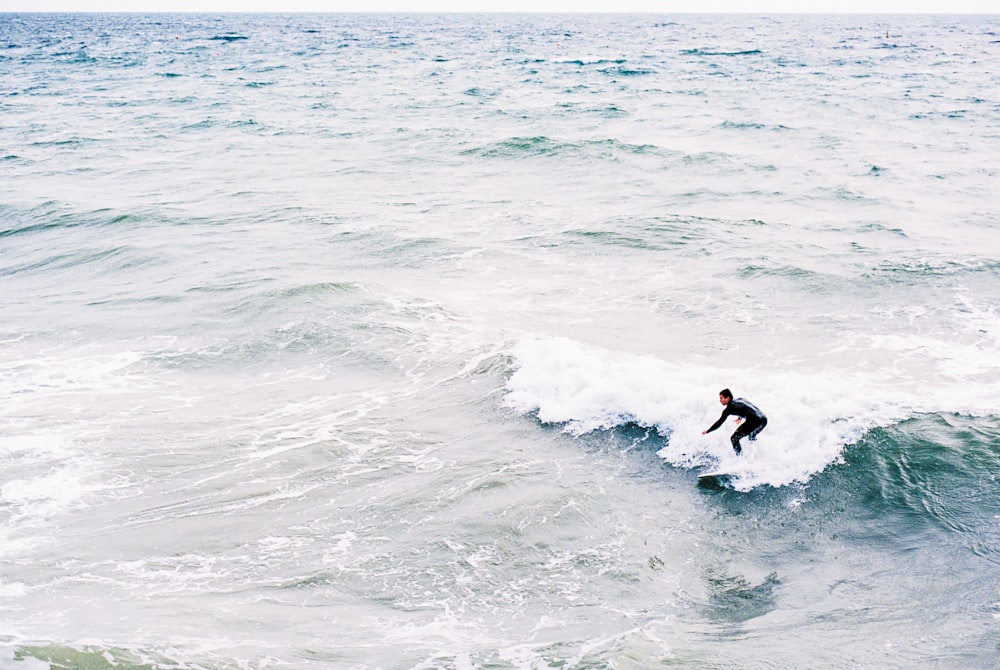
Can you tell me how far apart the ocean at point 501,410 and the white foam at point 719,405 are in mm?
69

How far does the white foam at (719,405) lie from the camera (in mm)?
12875

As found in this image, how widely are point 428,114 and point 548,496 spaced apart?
3676 centimetres

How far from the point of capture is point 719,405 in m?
13.8

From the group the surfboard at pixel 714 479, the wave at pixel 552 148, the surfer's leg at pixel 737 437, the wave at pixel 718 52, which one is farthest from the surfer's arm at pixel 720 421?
the wave at pixel 718 52

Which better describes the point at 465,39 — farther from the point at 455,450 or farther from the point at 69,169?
the point at 455,450

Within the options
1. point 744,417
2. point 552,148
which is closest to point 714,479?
point 744,417

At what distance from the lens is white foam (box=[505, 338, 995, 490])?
12875mm

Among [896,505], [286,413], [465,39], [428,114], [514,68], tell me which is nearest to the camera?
[896,505]

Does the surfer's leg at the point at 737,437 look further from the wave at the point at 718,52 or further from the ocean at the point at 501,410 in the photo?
the wave at the point at 718,52

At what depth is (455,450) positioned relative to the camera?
1330cm

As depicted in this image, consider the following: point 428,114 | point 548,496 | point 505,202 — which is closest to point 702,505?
point 548,496

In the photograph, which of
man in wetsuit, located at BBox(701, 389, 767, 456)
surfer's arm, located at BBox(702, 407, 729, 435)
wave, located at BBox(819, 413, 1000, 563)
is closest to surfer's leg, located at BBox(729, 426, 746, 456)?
man in wetsuit, located at BBox(701, 389, 767, 456)

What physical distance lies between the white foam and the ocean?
69 millimetres

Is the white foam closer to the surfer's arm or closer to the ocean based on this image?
the ocean
